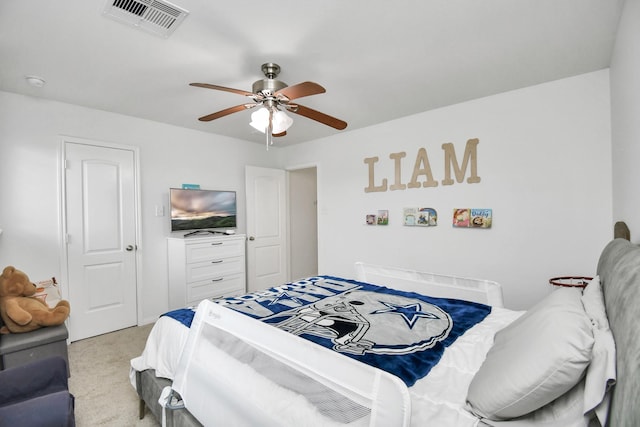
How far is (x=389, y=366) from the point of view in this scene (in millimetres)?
1234

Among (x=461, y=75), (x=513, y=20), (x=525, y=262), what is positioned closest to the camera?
(x=513, y=20)

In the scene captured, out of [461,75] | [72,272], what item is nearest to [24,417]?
[72,272]

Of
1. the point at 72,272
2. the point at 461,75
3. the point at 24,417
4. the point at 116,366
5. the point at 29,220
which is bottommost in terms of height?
the point at 116,366

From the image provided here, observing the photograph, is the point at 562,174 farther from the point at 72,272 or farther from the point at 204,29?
the point at 72,272

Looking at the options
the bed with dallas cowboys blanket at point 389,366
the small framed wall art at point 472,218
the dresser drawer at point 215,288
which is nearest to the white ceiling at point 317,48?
the small framed wall art at point 472,218

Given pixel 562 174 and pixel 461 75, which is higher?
pixel 461 75

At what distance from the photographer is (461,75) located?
2.48 meters

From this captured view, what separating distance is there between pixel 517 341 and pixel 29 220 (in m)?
3.84

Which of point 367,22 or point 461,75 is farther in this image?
point 461,75

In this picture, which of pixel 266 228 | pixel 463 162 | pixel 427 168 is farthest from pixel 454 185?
pixel 266 228

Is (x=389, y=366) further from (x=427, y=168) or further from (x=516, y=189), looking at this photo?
(x=427, y=168)

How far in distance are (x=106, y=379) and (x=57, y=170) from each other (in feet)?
6.63

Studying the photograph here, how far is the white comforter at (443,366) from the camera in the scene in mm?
1009

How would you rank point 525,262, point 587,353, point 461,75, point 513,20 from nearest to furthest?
point 587,353 < point 513,20 < point 461,75 < point 525,262
